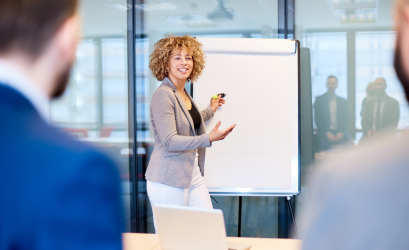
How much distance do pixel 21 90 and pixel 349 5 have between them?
3563 mm

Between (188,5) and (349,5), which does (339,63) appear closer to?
(349,5)

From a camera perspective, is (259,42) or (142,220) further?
(142,220)

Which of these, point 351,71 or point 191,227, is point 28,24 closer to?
point 191,227

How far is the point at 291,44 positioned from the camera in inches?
119

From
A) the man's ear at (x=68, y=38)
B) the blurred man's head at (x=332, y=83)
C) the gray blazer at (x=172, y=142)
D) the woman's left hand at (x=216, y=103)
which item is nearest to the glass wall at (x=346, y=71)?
the blurred man's head at (x=332, y=83)

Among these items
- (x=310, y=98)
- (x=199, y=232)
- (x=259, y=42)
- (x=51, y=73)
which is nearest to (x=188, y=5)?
(x=259, y=42)

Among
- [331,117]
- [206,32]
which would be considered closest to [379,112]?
[331,117]

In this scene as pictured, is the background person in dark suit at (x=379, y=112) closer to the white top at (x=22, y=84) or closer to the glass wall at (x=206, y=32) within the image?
the glass wall at (x=206, y=32)

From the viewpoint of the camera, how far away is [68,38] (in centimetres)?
40

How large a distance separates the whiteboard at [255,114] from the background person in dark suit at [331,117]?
589 mm

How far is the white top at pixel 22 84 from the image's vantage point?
377 mm

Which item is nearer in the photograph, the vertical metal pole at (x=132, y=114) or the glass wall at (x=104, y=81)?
the glass wall at (x=104, y=81)

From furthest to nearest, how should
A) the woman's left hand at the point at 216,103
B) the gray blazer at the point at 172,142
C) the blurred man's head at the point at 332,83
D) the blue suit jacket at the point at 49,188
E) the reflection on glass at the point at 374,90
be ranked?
the blurred man's head at the point at 332,83
the reflection on glass at the point at 374,90
the woman's left hand at the point at 216,103
the gray blazer at the point at 172,142
the blue suit jacket at the point at 49,188

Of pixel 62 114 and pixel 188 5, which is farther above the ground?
pixel 188 5
